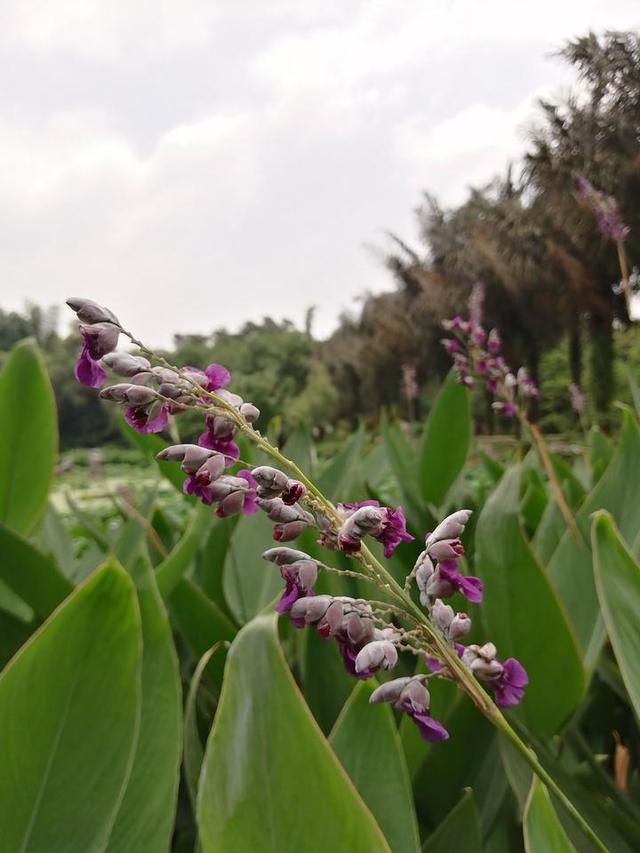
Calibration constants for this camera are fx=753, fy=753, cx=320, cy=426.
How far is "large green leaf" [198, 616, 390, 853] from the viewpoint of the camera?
10.7 inches

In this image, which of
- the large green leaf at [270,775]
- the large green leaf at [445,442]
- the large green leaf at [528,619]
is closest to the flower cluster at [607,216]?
the large green leaf at [445,442]

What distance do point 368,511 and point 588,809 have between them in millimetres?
338

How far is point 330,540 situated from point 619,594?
188 mm

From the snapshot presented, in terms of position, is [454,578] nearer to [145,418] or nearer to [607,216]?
[145,418]

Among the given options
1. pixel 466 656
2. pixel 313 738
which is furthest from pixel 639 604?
pixel 313 738

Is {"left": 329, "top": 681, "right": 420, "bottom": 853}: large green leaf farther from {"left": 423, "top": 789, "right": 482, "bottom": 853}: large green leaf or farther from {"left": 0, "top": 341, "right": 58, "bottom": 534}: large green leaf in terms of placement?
{"left": 0, "top": 341, "right": 58, "bottom": 534}: large green leaf

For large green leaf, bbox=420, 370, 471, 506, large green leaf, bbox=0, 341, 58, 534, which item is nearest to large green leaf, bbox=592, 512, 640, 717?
large green leaf, bbox=0, 341, 58, 534

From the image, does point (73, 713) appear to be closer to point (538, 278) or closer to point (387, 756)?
point (387, 756)

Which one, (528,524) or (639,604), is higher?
(639,604)

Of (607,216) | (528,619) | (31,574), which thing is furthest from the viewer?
(607,216)

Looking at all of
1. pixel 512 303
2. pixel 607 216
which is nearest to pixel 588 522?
pixel 607 216

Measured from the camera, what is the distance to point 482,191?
24.9 m

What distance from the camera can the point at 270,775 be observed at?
28cm

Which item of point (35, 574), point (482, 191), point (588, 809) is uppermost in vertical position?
point (482, 191)
